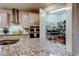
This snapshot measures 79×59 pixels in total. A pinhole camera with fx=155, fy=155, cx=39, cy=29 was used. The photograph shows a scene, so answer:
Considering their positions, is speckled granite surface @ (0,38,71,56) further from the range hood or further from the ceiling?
the ceiling

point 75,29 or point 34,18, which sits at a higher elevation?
point 34,18

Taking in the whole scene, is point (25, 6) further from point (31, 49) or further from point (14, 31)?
point (31, 49)

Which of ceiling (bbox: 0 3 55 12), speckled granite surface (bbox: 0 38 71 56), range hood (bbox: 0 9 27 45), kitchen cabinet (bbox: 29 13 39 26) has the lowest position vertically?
speckled granite surface (bbox: 0 38 71 56)

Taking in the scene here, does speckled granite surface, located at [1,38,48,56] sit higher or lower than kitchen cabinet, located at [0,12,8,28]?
lower

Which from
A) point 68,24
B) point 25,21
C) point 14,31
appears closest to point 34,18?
point 25,21

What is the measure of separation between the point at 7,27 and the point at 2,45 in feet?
0.64

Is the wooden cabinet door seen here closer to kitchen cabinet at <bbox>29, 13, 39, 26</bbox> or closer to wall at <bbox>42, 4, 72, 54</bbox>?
kitchen cabinet at <bbox>29, 13, 39, 26</bbox>

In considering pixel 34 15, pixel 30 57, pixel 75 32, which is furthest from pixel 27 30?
pixel 75 32

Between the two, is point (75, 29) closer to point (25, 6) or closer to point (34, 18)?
point (34, 18)

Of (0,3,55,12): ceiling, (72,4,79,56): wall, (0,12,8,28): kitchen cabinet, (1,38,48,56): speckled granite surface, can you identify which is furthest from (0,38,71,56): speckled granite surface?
(0,3,55,12): ceiling

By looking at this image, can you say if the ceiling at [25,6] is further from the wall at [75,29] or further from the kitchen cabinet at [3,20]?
the wall at [75,29]

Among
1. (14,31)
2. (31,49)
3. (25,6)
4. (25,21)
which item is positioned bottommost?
(31,49)

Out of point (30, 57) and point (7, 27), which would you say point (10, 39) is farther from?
point (30, 57)

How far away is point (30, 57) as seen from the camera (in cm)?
163
